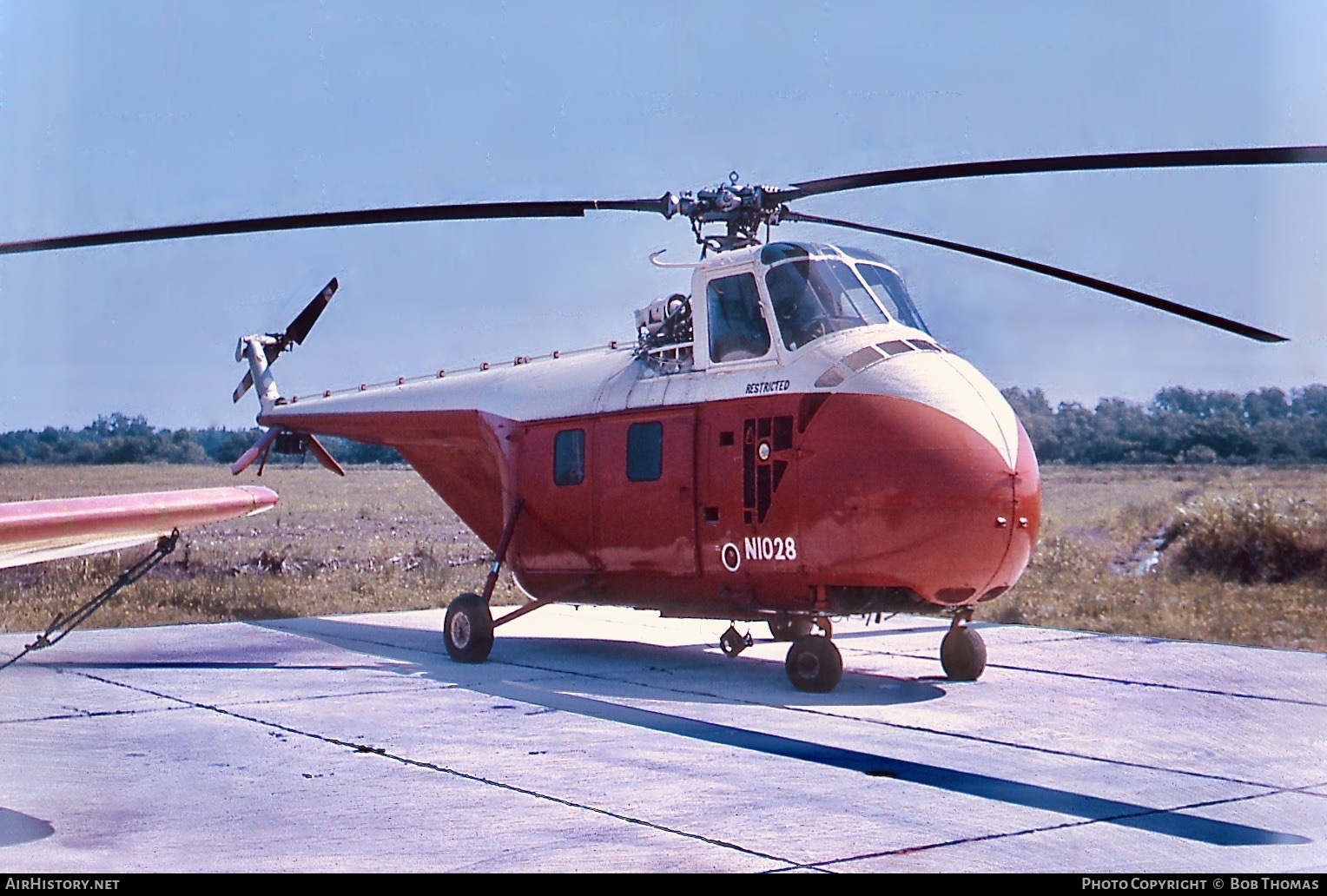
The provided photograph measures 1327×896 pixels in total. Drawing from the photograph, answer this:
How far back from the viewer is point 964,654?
11.6 m

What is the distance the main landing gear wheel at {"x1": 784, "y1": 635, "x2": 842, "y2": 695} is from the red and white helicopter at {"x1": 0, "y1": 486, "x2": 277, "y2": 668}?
211 inches

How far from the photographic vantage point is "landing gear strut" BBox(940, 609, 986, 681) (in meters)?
11.6

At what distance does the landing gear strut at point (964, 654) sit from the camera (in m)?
11.6

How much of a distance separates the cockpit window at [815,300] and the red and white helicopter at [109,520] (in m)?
5.43

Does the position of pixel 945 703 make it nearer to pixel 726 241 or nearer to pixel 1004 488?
pixel 1004 488

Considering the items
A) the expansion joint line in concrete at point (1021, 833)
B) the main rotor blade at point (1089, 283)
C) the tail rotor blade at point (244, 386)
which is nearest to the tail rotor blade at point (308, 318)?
the tail rotor blade at point (244, 386)

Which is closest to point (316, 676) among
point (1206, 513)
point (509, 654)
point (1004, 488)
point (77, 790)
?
point (509, 654)

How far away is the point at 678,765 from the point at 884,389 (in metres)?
3.71

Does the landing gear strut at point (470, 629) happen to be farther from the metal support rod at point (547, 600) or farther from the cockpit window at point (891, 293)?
the cockpit window at point (891, 293)

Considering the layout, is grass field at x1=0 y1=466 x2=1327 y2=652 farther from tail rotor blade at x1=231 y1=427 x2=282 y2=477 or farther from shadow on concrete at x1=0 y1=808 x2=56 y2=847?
shadow on concrete at x1=0 y1=808 x2=56 y2=847

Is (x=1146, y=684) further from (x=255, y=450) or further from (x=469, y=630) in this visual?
(x=255, y=450)

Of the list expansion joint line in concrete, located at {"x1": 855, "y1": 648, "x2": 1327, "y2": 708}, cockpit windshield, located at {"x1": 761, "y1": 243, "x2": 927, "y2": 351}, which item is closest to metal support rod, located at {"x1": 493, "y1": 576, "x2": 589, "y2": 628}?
expansion joint line in concrete, located at {"x1": 855, "y1": 648, "x2": 1327, "y2": 708}

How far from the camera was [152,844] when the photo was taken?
616 centimetres

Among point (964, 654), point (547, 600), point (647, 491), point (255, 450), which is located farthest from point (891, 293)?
point (255, 450)
